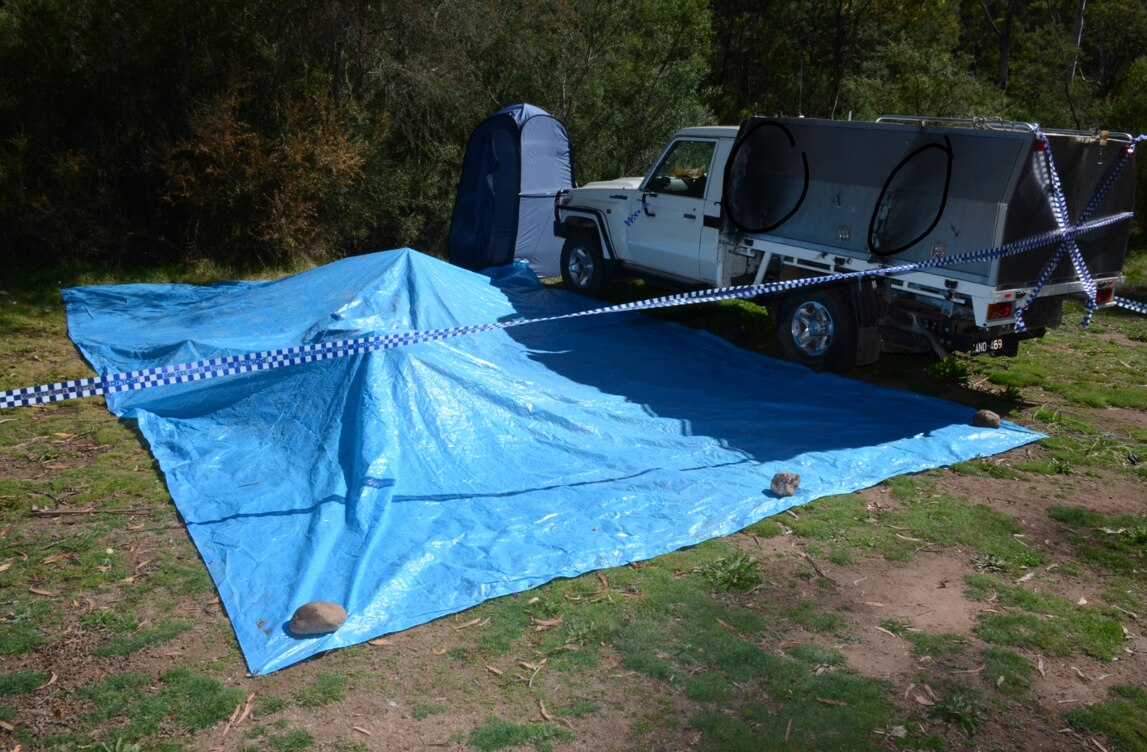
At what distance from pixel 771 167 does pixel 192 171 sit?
8.40 meters

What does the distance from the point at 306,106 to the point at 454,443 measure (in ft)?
29.5

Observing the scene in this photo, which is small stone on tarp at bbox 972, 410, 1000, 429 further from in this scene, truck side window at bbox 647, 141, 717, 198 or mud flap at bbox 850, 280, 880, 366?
truck side window at bbox 647, 141, 717, 198

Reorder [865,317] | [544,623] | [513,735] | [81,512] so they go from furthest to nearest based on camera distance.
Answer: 1. [865,317]
2. [81,512]
3. [544,623]
4. [513,735]

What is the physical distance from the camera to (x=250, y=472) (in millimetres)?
6375

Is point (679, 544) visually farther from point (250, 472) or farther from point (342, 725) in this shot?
point (250, 472)

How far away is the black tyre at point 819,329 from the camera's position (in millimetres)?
8617

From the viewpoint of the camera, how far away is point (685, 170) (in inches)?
415

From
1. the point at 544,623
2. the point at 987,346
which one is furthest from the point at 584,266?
the point at 544,623

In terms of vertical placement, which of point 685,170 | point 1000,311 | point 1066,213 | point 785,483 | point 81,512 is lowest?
point 81,512

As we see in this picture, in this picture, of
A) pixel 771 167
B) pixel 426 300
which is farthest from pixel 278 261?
pixel 771 167

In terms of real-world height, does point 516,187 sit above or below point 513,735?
above

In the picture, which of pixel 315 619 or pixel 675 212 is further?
pixel 675 212

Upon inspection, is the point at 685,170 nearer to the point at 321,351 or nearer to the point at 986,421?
the point at 986,421

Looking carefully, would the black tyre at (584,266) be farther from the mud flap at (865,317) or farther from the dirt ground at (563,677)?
the dirt ground at (563,677)
